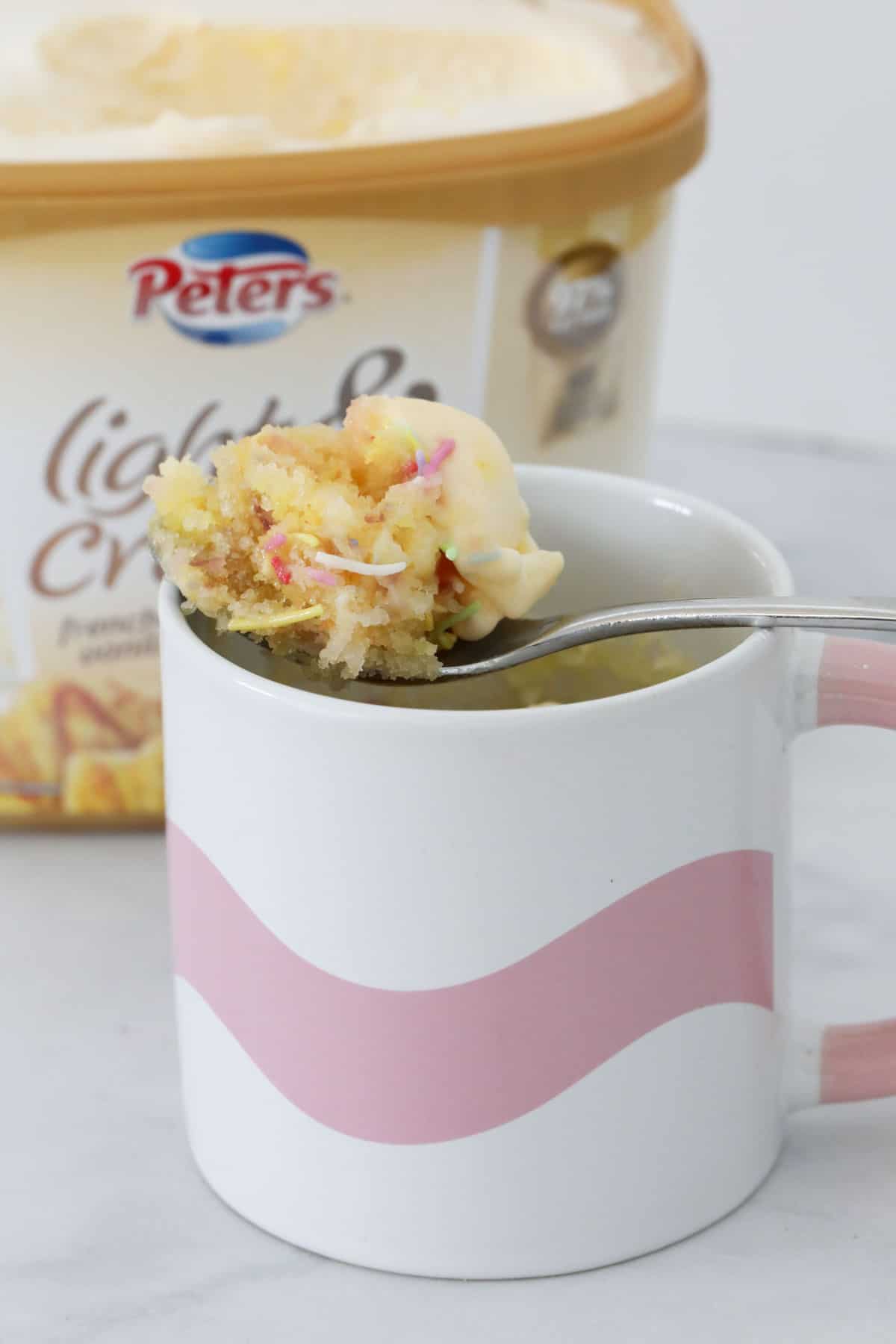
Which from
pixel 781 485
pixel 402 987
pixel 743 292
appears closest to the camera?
pixel 402 987

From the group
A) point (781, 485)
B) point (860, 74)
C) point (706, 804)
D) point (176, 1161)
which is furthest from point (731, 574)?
point (860, 74)

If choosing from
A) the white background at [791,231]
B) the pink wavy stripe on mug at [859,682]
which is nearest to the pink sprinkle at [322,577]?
the pink wavy stripe on mug at [859,682]

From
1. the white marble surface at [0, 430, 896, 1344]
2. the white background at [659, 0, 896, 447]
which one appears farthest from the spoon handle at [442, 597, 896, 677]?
the white background at [659, 0, 896, 447]

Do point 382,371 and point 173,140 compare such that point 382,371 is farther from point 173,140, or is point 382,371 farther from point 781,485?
point 781,485

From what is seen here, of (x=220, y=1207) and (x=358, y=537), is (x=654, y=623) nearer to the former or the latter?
(x=358, y=537)

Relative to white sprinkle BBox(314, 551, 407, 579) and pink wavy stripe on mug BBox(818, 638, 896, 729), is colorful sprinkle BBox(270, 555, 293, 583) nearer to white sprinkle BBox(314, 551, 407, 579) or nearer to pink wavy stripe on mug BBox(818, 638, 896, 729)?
white sprinkle BBox(314, 551, 407, 579)

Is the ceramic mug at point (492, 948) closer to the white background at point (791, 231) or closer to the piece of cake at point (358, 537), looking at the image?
the piece of cake at point (358, 537)
